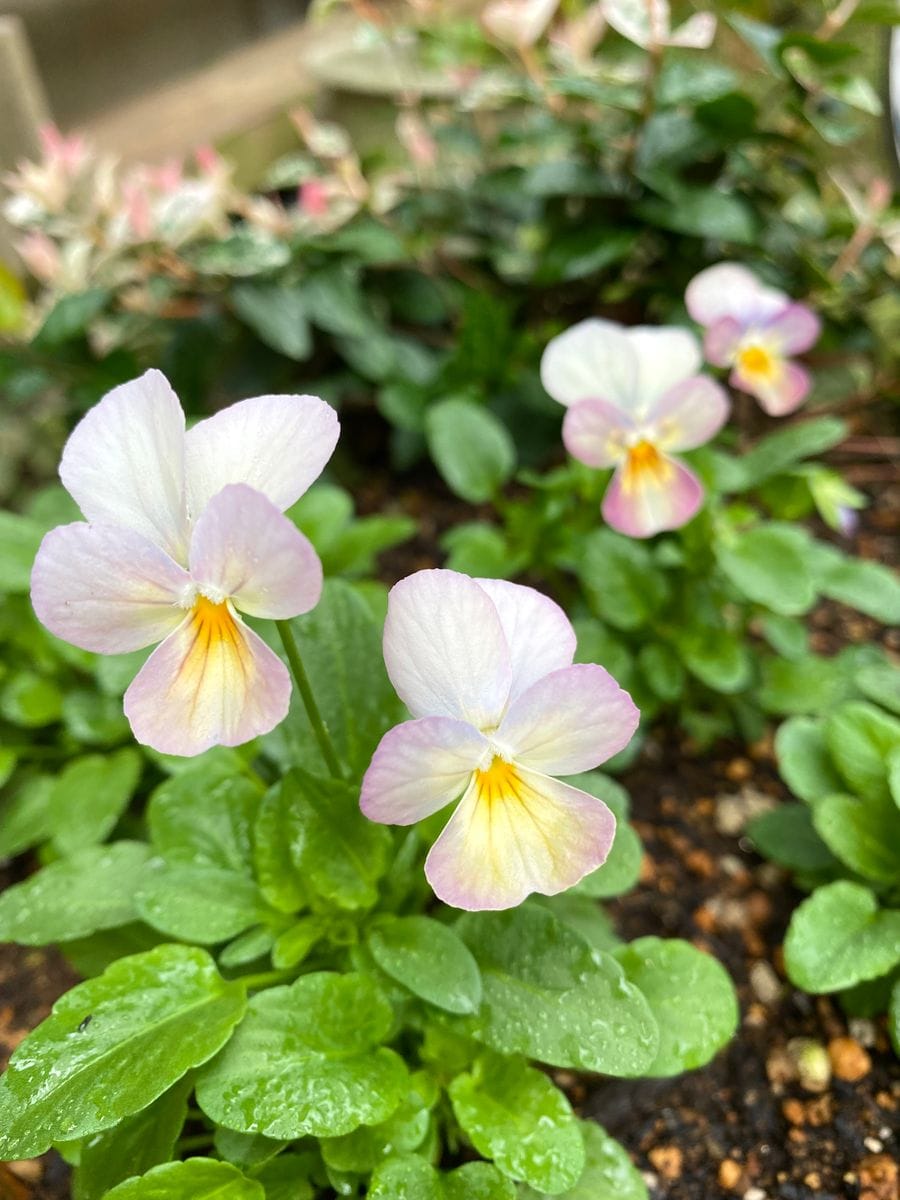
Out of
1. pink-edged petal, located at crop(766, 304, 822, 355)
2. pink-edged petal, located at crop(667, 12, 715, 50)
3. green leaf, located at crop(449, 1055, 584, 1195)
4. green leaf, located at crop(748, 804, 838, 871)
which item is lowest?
green leaf, located at crop(748, 804, 838, 871)

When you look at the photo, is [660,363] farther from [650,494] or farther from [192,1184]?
[192,1184]

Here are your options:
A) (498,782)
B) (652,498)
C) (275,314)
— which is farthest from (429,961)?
(275,314)

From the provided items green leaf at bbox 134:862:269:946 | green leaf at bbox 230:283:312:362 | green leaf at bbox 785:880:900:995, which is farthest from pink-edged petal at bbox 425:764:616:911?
green leaf at bbox 230:283:312:362

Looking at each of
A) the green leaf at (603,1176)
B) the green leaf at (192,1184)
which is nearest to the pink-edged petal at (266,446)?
the green leaf at (192,1184)

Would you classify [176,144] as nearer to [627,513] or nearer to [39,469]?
[39,469]

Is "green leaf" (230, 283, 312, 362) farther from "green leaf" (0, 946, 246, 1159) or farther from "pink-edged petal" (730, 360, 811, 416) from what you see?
"green leaf" (0, 946, 246, 1159)

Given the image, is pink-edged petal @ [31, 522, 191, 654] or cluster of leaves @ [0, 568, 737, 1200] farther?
cluster of leaves @ [0, 568, 737, 1200]
